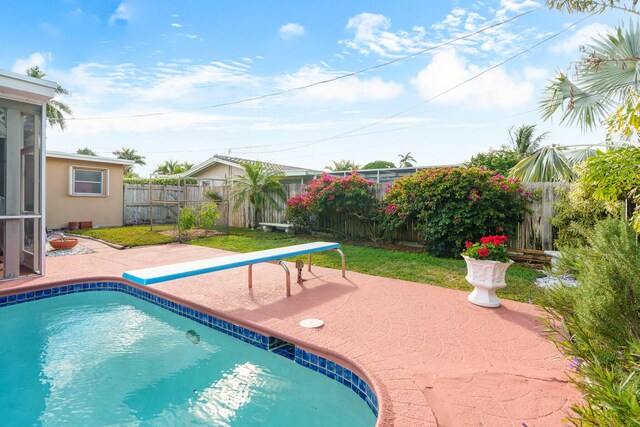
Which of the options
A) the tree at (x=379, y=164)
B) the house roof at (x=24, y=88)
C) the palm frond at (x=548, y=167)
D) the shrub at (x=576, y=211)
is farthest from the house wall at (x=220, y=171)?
the tree at (x=379, y=164)

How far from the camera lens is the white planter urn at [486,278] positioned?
15.0 ft

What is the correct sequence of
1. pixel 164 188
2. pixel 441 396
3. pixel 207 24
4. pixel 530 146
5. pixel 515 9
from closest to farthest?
pixel 441 396 < pixel 515 9 < pixel 207 24 < pixel 164 188 < pixel 530 146

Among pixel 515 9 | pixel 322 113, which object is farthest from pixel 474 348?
pixel 322 113

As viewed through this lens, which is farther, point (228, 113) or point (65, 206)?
point (228, 113)

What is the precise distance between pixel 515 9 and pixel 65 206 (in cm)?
1711

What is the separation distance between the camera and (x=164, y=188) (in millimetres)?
16875

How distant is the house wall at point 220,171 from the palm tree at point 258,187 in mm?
4808

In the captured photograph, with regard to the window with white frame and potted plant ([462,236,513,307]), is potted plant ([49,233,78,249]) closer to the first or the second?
the window with white frame

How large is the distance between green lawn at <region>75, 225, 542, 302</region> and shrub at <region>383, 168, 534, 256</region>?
2.02ft

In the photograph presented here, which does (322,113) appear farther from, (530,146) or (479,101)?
(530,146)

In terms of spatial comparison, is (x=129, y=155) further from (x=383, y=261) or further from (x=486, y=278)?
(x=486, y=278)

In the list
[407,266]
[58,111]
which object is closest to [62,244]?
[407,266]

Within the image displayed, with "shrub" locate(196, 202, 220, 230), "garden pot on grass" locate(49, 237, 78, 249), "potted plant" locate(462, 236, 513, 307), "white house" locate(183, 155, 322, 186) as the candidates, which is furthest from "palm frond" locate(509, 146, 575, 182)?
"garden pot on grass" locate(49, 237, 78, 249)

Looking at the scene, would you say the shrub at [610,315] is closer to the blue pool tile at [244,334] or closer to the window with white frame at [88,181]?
the blue pool tile at [244,334]
